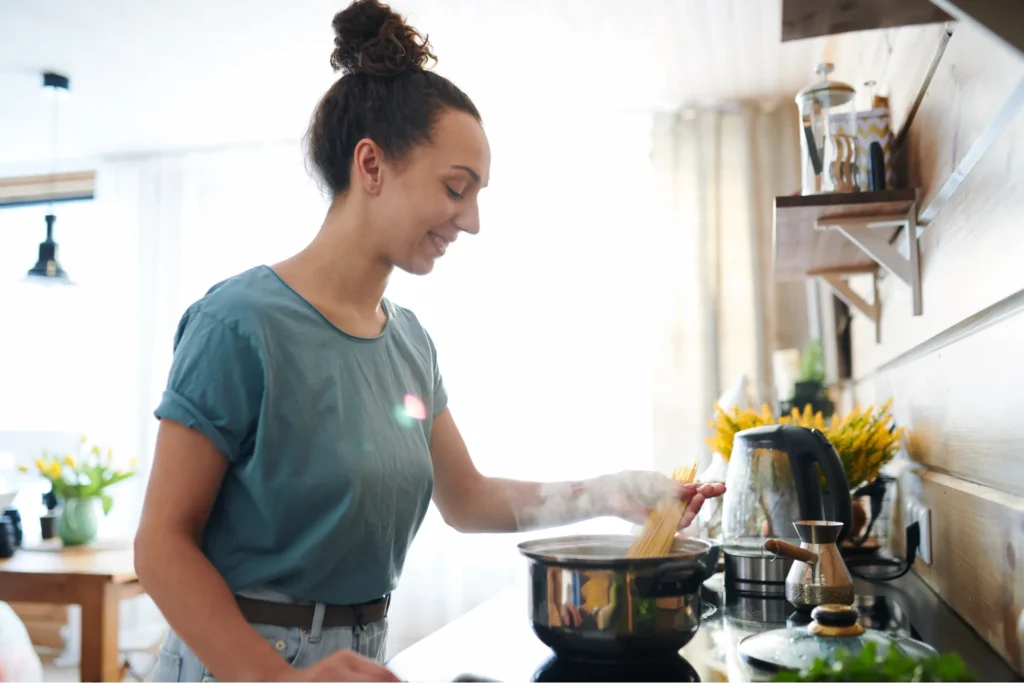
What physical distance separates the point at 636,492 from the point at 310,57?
2.79m

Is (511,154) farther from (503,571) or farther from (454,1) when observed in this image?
(503,571)

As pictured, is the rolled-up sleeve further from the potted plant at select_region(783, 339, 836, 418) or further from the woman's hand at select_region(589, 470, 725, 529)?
the potted plant at select_region(783, 339, 836, 418)

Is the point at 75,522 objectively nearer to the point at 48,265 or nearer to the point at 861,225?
the point at 48,265

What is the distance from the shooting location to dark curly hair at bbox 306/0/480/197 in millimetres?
1137

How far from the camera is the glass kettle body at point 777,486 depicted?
3.84 feet

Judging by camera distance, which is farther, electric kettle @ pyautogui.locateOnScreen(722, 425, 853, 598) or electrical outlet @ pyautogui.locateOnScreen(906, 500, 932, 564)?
electrical outlet @ pyautogui.locateOnScreen(906, 500, 932, 564)

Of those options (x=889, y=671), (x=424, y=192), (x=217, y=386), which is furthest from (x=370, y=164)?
(x=889, y=671)

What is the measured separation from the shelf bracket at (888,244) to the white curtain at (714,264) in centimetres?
213

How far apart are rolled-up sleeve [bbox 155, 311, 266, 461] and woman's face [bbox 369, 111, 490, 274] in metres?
0.25

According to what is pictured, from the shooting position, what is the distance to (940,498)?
130cm

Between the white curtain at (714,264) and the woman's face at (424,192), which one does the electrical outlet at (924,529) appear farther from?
the white curtain at (714,264)

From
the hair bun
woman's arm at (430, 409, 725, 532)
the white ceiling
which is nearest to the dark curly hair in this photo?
the hair bun

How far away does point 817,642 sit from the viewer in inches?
33.1

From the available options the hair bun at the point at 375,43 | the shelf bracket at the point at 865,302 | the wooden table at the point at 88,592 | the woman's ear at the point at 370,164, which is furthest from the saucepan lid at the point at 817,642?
the wooden table at the point at 88,592
